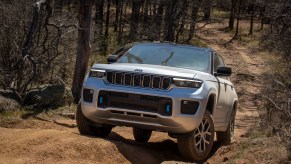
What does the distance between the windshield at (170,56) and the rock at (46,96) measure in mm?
5020

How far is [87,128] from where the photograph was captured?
815cm

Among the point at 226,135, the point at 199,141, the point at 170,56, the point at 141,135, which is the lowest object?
the point at 141,135

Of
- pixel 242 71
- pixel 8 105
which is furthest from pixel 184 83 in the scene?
pixel 242 71

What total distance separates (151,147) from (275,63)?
18.2 metres

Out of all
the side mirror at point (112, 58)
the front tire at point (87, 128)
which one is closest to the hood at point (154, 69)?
the side mirror at point (112, 58)

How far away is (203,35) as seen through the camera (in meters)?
41.4

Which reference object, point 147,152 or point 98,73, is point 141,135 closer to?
point 147,152

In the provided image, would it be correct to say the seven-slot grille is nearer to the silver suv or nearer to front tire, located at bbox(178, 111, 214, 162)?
the silver suv

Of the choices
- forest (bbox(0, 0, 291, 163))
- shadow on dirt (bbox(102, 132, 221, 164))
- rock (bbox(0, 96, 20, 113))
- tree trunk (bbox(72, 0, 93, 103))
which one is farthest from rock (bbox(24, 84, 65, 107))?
shadow on dirt (bbox(102, 132, 221, 164))

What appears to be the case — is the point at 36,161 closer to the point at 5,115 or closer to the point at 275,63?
the point at 5,115

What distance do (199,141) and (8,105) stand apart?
6119mm

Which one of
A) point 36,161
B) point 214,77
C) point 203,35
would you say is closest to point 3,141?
point 36,161

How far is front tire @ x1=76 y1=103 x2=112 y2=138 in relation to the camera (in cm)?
807

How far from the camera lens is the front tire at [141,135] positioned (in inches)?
381
